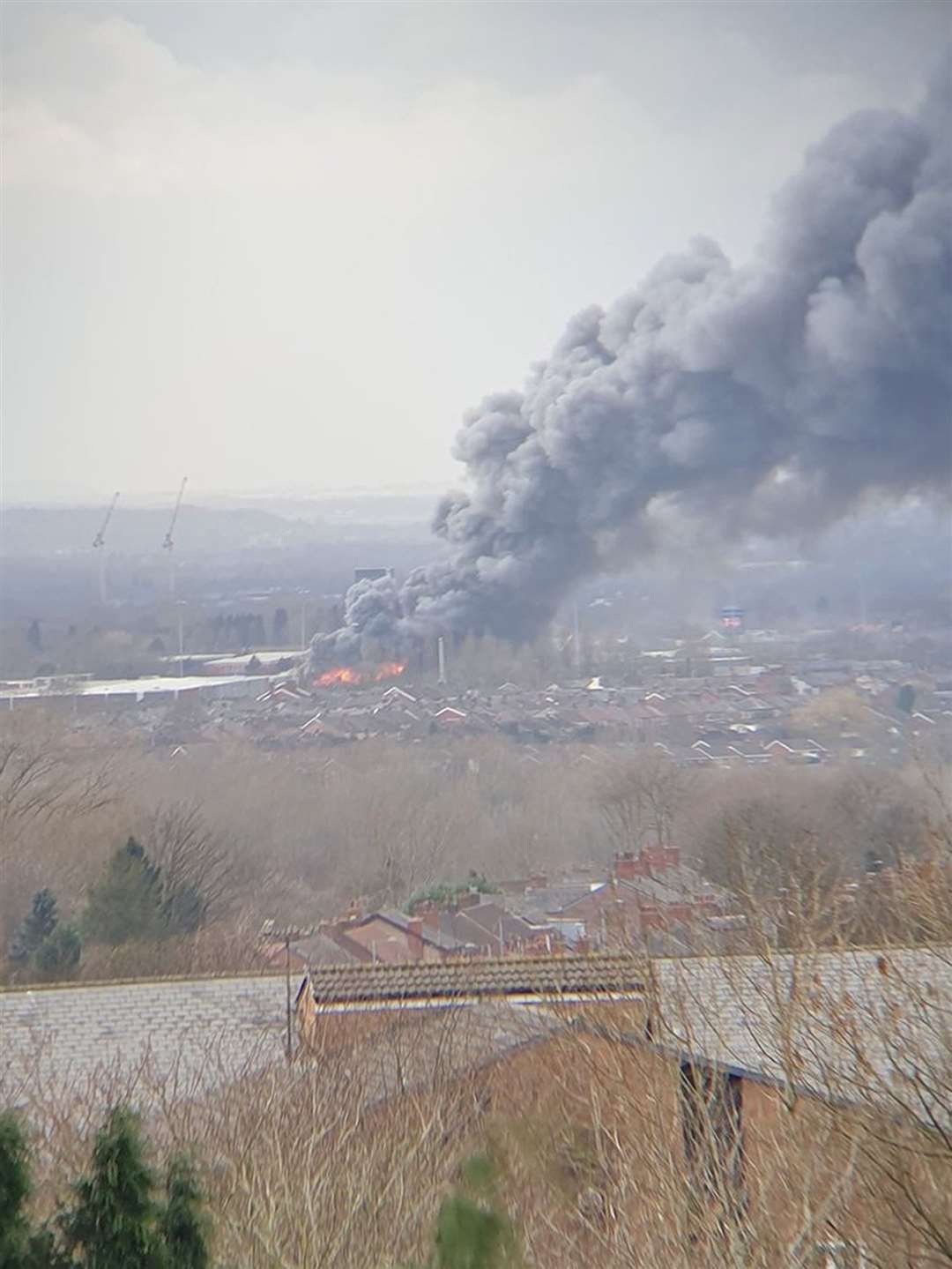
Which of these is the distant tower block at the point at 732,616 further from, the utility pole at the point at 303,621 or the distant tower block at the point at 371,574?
the utility pole at the point at 303,621

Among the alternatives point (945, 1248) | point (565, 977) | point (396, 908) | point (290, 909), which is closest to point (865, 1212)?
point (945, 1248)

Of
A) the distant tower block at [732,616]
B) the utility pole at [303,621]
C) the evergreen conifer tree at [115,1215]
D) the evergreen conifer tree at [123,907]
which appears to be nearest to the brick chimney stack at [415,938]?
the evergreen conifer tree at [123,907]

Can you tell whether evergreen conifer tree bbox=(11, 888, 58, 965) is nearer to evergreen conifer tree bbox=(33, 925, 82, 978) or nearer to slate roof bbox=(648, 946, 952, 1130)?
evergreen conifer tree bbox=(33, 925, 82, 978)

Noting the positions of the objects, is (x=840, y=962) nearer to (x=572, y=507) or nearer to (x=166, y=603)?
(x=572, y=507)

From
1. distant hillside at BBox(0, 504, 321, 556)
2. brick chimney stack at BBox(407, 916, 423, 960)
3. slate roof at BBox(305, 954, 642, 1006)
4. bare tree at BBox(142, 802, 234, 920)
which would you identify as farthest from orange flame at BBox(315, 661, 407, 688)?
slate roof at BBox(305, 954, 642, 1006)

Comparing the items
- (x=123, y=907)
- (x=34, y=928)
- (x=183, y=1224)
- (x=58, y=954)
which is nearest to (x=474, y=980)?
(x=183, y=1224)
